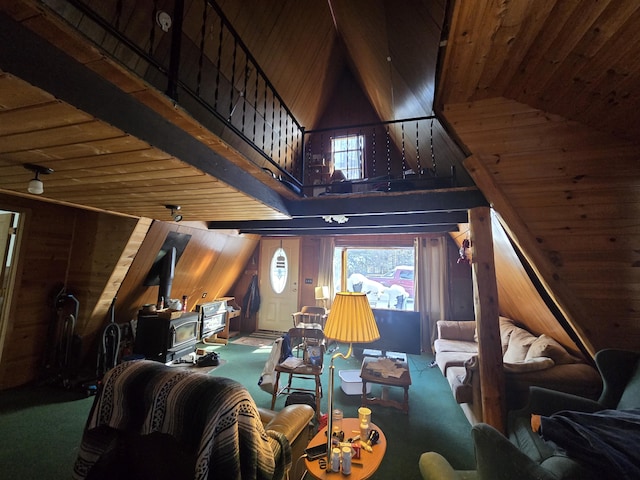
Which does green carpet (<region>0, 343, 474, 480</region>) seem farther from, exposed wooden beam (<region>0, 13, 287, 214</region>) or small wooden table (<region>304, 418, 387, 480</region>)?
exposed wooden beam (<region>0, 13, 287, 214</region>)

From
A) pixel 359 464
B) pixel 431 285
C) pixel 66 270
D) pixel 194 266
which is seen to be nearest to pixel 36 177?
pixel 359 464

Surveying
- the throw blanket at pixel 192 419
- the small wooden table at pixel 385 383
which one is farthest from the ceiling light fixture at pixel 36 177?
the small wooden table at pixel 385 383

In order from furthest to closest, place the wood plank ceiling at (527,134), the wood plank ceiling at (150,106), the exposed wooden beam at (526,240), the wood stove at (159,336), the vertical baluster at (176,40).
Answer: the wood stove at (159,336) < the exposed wooden beam at (526,240) < the vertical baluster at (176,40) < the wood plank ceiling at (527,134) < the wood plank ceiling at (150,106)

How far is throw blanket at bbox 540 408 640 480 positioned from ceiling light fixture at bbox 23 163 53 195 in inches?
121

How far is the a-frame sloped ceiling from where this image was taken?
1347 millimetres

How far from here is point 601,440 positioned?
1.16m

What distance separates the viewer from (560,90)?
1.67 meters

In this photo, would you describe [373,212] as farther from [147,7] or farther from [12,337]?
[12,337]

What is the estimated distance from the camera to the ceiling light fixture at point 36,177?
1.61 meters

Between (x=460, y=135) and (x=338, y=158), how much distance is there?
4.76 m

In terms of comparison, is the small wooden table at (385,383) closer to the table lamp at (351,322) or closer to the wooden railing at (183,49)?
the table lamp at (351,322)

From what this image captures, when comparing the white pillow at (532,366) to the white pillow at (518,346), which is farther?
the white pillow at (518,346)

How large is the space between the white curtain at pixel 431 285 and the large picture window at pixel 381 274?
0.36 meters

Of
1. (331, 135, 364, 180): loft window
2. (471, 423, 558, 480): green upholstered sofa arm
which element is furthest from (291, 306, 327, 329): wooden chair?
(471, 423, 558, 480): green upholstered sofa arm
